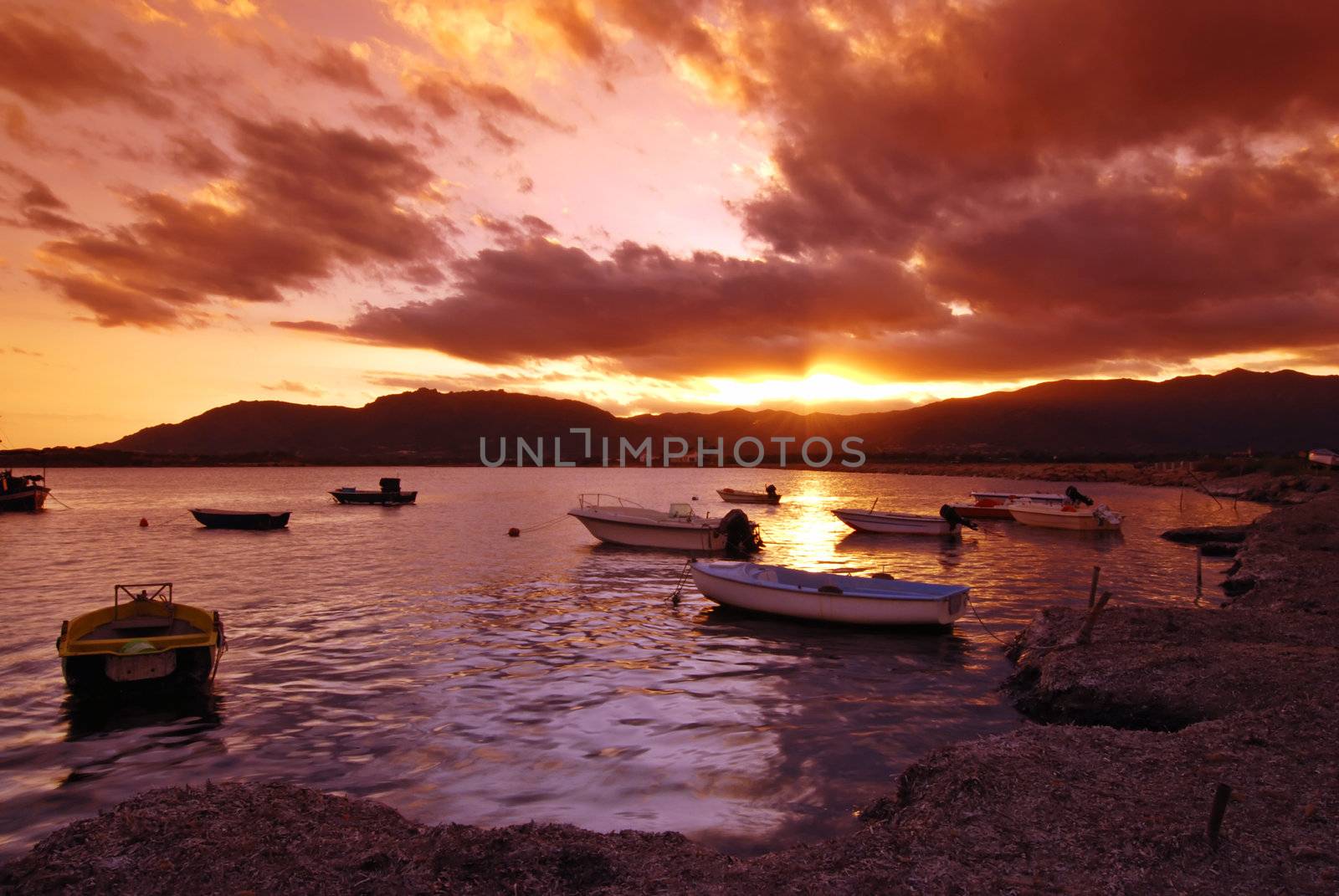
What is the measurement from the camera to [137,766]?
12.3 m

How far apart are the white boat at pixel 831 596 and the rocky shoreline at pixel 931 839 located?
399 inches

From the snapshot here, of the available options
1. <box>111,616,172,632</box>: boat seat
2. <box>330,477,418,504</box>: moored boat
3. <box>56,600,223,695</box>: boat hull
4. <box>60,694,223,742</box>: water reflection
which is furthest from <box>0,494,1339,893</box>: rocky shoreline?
<box>330,477,418,504</box>: moored boat

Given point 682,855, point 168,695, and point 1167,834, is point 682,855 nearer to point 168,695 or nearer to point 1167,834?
point 1167,834

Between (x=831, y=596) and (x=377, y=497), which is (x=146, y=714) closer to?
(x=831, y=596)

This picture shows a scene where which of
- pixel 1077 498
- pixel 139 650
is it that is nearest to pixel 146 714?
pixel 139 650

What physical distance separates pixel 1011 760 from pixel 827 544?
131ft

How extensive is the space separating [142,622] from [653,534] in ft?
94.0

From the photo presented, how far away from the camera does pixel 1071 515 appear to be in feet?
174

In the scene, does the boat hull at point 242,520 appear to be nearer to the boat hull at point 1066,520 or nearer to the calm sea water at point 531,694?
the calm sea water at point 531,694

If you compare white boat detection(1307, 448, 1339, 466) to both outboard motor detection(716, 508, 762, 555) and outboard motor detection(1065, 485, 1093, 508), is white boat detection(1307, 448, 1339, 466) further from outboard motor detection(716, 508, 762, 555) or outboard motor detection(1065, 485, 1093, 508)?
outboard motor detection(716, 508, 762, 555)

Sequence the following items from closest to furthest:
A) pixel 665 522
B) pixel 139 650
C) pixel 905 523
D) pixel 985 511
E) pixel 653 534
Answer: pixel 139 650 → pixel 665 522 → pixel 653 534 → pixel 905 523 → pixel 985 511

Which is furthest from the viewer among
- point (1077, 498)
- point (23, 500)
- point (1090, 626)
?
point (23, 500)

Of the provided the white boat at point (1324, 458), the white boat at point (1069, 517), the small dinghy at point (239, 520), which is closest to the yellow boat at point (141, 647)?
the small dinghy at point (239, 520)

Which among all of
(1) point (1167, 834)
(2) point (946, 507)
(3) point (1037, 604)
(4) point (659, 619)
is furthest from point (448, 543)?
(1) point (1167, 834)
